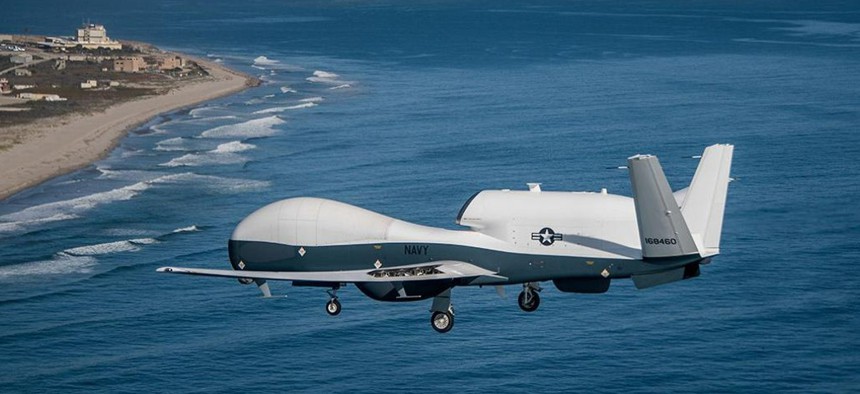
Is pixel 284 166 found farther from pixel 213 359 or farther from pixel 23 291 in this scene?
pixel 213 359

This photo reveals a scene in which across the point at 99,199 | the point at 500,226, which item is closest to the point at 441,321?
the point at 500,226

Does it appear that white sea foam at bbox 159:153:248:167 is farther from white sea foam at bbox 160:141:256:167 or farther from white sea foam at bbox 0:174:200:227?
white sea foam at bbox 0:174:200:227

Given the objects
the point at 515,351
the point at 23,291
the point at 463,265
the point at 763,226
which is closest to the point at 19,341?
the point at 23,291

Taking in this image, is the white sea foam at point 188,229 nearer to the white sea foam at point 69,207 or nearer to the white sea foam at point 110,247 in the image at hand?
the white sea foam at point 110,247

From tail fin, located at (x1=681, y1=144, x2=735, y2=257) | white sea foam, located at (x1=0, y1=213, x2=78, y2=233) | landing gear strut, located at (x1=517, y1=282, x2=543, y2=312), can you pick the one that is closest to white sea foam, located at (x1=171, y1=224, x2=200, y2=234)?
white sea foam, located at (x1=0, y1=213, x2=78, y2=233)

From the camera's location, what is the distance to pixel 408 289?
60.6 meters

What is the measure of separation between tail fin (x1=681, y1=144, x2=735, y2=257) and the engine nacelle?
403 inches

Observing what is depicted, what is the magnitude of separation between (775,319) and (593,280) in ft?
125

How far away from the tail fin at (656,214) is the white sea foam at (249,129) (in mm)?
128713

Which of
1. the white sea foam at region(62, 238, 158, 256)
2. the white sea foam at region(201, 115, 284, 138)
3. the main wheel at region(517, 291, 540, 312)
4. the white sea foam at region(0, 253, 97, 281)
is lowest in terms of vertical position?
the white sea foam at region(0, 253, 97, 281)

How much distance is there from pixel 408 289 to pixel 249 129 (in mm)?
131319

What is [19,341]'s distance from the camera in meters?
90.1

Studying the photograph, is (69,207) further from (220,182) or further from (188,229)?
(220,182)

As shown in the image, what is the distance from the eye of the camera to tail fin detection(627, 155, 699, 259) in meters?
55.6
